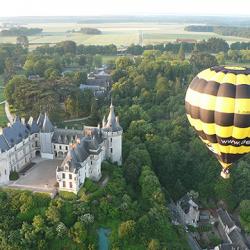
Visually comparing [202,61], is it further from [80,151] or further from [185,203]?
[80,151]

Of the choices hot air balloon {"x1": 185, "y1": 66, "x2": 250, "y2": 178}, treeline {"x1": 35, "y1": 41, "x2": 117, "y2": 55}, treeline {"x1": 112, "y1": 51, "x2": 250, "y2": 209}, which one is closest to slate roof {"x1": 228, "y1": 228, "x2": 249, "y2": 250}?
treeline {"x1": 112, "y1": 51, "x2": 250, "y2": 209}

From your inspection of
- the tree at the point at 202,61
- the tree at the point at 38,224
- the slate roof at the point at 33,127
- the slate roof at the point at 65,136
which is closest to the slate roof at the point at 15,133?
the slate roof at the point at 33,127

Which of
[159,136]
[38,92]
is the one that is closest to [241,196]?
[159,136]

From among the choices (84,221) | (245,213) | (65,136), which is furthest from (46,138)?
(245,213)

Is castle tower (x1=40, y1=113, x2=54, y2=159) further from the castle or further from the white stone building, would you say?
the white stone building

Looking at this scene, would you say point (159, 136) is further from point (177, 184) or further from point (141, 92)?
point (141, 92)
